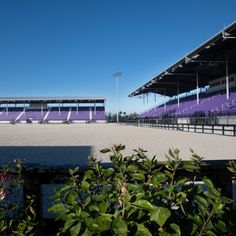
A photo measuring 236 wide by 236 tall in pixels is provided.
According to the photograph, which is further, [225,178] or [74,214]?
[225,178]

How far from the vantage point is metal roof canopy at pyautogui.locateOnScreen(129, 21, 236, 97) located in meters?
31.4

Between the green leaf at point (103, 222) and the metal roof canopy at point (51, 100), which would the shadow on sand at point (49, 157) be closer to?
the green leaf at point (103, 222)

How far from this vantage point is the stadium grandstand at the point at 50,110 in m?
89.0

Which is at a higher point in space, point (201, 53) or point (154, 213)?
point (201, 53)

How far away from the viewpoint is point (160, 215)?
1155mm

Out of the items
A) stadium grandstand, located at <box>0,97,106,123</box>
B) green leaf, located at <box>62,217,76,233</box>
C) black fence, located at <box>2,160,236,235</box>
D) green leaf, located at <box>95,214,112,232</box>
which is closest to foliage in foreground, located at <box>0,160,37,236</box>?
black fence, located at <box>2,160,236,235</box>

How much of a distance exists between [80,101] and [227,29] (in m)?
67.1

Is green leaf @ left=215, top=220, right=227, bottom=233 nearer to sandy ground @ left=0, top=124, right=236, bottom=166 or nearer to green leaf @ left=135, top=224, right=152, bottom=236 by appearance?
green leaf @ left=135, top=224, right=152, bottom=236

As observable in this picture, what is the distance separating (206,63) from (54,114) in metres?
60.3

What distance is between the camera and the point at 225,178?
239cm

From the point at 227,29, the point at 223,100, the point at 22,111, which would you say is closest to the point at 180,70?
the point at 223,100

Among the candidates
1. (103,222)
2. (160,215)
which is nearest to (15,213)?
(103,222)

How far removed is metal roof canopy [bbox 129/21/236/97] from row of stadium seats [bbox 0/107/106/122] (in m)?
32.8

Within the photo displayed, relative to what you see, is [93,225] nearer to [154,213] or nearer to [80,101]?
[154,213]
